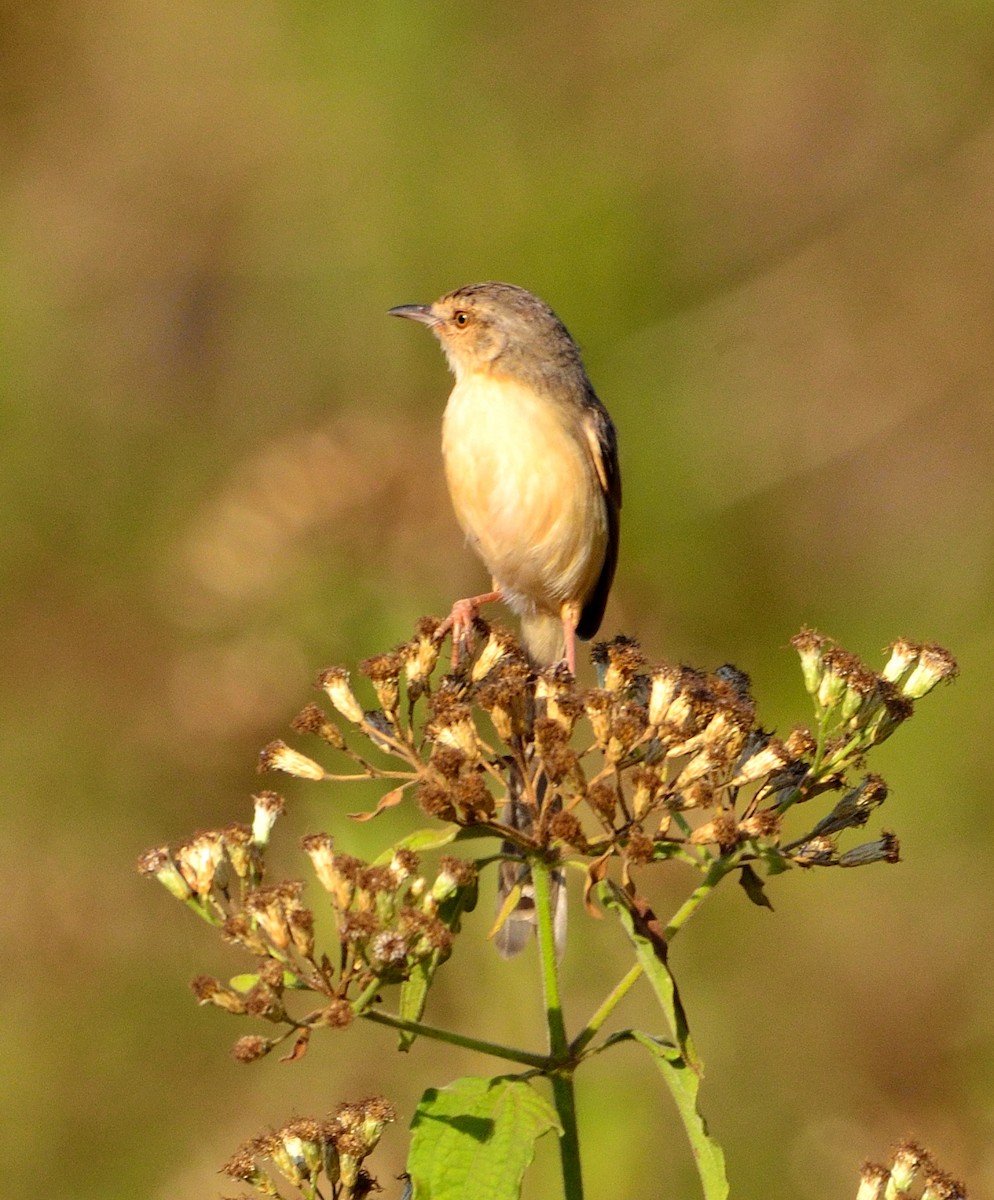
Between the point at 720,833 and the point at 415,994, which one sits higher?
the point at 720,833

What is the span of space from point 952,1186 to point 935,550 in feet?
20.5

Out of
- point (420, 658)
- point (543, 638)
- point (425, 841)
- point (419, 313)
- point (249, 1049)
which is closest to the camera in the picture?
point (249, 1049)

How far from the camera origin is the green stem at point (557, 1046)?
10.8 feet

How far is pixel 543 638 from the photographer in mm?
6938

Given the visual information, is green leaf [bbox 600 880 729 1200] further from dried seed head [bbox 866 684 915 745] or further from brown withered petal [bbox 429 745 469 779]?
dried seed head [bbox 866 684 915 745]

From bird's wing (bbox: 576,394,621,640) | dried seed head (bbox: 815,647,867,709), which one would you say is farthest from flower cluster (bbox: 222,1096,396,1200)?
bird's wing (bbox: 576,394,621,640)

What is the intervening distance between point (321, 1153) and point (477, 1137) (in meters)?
0.39

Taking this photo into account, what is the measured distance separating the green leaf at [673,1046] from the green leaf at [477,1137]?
10.8 inches

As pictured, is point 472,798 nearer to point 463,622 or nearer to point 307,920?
point 307,920

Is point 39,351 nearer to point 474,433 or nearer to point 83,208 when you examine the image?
point 83,208

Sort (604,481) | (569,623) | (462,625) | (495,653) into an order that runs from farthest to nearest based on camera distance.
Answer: (569,623) < (604,481) < (462,625) < (495,653)

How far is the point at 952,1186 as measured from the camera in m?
3.54

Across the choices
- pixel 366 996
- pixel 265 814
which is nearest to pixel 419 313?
pixel 265 814

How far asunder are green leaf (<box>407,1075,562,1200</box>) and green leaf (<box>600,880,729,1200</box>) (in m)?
0.27
